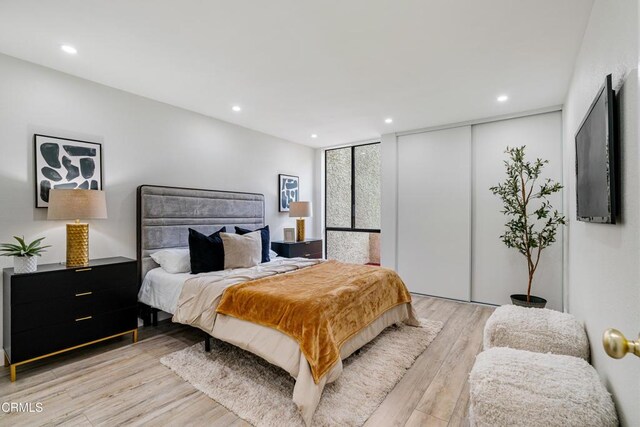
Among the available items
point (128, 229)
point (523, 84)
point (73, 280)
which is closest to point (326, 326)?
point (73, 280)

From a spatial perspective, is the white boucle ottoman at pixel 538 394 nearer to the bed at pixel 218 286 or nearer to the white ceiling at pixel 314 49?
the bed at pixel 218 286

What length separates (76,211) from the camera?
8.52 feet

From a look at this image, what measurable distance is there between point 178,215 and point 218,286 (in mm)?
1391

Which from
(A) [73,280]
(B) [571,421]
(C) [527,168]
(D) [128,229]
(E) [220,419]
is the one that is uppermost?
(C) [527,168]

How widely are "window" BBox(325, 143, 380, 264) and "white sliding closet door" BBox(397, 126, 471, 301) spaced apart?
0.72 m

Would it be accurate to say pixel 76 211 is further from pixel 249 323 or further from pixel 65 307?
pixel 249 323

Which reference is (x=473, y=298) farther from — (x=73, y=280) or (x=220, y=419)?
(x=73, y=280)

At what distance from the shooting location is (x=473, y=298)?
14.1ft

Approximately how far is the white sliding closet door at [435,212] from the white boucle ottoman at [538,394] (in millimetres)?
2862

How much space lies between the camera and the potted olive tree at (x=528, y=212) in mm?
3486

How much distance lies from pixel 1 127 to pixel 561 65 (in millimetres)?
4933

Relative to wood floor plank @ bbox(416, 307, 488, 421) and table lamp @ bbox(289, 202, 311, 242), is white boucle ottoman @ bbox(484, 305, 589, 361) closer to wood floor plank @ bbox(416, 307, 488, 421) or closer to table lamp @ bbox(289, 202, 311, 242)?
wood floor plank @ bbox(416, 307, 488, 421)

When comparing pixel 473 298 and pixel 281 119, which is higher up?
pixel 281 119

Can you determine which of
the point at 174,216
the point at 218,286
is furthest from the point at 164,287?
the point at 174,216
